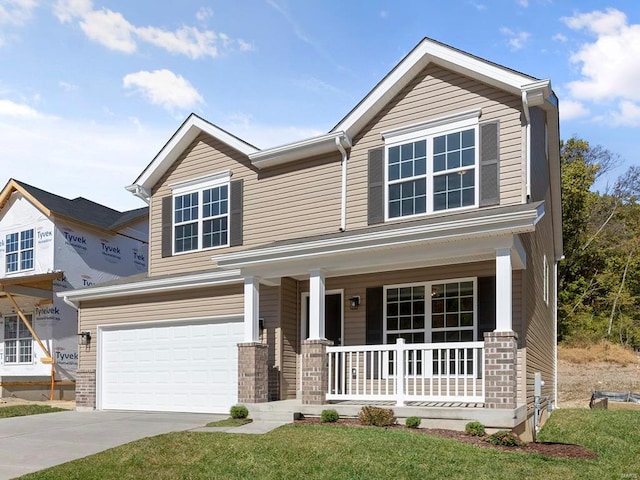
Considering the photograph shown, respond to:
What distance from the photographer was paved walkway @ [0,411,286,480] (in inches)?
338

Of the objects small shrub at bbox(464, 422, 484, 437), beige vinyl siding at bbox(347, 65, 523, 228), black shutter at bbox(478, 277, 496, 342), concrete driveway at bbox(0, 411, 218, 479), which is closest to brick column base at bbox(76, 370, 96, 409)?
concrete driveway at bbox(0, 411, 218, 479)

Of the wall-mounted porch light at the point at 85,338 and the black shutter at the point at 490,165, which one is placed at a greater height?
the black shutter at the point at 490,165

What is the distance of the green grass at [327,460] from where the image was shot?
7230 millimetres

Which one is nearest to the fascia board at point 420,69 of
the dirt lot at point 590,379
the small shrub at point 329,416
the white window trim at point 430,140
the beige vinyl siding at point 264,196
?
the white window trim at point 430,140

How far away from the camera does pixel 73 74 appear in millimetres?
12891

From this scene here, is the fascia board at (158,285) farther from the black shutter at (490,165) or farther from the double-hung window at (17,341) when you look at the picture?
the double-hung window at (17,341)

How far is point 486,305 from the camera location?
37.3 ft

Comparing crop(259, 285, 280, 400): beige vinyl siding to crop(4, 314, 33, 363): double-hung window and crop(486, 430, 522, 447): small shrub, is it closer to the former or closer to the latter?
crop(486, 430, 522, 447): small shrub

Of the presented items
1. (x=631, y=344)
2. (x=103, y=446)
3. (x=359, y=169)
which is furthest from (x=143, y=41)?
(x=631, y=344)

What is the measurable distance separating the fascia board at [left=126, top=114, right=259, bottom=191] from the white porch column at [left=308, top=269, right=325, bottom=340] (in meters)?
4.41

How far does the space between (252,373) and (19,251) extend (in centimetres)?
1418

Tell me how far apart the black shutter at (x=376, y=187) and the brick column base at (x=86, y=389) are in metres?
8.17

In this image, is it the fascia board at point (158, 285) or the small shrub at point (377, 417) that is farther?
the fascia board at point (158, 285)

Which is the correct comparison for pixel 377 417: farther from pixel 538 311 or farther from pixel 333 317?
pixel 538 311
